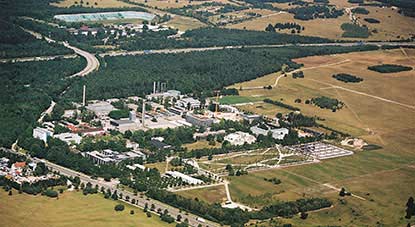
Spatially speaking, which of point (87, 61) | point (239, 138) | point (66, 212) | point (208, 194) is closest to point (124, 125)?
point (239, 138)

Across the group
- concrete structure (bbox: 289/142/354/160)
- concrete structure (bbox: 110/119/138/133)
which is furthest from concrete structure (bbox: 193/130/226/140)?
concrete structure (bbox: 289/142/354/160)

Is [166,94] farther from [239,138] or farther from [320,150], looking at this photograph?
[320,150]

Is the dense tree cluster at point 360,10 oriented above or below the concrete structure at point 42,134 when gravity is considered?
below

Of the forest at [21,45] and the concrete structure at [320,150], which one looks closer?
the concrete structure at [320,150]

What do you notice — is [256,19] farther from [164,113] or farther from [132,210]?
[132,210]

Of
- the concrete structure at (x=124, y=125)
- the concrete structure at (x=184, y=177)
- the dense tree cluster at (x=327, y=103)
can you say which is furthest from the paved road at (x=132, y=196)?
the dense tree cluster at (x=327, y=103)

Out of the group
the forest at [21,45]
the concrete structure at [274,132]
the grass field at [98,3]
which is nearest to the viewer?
the concrete structure at [274,132]

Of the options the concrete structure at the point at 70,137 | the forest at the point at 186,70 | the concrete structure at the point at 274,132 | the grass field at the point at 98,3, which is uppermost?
the concrete structure at the point at 274,132

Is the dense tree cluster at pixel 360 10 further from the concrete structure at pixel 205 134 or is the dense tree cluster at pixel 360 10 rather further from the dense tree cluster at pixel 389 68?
the concrete structure at pixel 205 134

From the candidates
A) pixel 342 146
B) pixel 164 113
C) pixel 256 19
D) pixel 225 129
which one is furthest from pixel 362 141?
pixel 256 19
